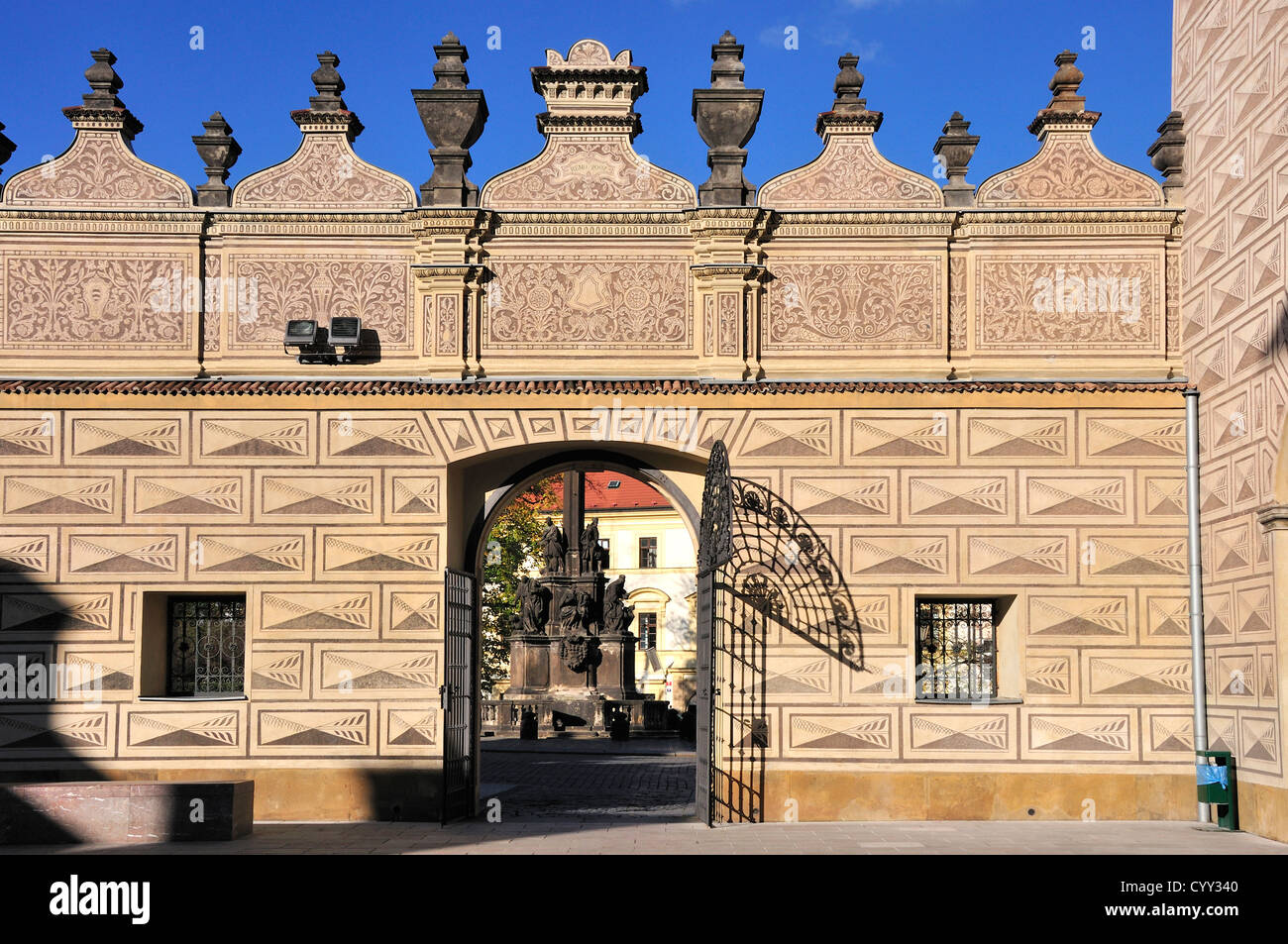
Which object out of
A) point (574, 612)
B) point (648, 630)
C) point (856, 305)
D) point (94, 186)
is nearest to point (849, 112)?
point (856, 305)

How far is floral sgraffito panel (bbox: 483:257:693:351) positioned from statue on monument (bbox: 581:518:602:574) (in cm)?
1580

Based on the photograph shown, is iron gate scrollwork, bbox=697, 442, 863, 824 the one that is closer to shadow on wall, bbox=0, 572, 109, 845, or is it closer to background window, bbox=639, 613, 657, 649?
shadow on wall, bbox=0, 572, 109, 845

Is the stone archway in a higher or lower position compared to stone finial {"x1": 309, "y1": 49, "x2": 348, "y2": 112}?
lower

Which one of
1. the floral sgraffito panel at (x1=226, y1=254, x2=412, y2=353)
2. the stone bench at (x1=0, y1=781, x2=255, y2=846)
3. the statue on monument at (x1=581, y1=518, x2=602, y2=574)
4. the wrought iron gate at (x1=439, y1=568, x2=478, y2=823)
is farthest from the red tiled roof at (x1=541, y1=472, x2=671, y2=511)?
the stone bench at (x1=0, y1=781, x2=255, y2=846)

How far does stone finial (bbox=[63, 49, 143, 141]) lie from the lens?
45.0 feet

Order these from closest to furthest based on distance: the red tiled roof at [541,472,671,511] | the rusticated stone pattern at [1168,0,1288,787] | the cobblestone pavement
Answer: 1. the cobblestone pavement
2. the rusticated stone pattern at [1168,0,1288,787]
3. the red tiled roof at [541,472,671,511]

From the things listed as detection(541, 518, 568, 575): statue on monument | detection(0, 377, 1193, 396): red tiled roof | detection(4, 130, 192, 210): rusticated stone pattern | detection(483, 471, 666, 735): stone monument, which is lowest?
detection(483, 471, 666, 735): stone monument

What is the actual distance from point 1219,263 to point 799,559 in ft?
15.9

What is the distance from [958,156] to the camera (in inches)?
535

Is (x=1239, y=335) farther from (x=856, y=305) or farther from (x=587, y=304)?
(x=587, y=304)

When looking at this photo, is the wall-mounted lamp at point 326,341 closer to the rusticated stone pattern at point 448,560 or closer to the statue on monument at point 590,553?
the rusticated stone pattern at point 448,560

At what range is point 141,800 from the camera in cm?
1087

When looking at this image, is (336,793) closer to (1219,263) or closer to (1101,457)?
(1101,457)

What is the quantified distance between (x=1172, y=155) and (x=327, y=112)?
28.4 feet
